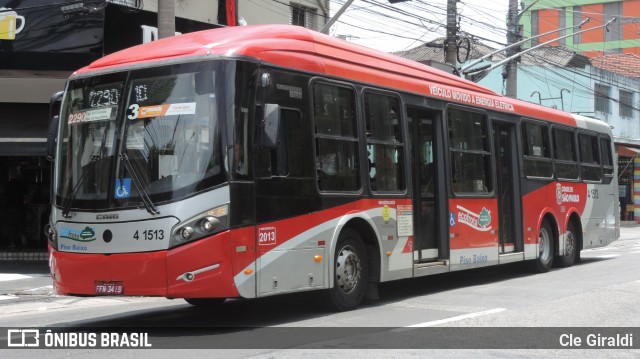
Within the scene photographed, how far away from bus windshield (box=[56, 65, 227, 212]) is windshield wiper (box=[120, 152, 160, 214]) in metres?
0.01

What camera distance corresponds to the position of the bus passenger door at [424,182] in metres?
11.4

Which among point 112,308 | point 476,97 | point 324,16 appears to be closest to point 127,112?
point 112,308

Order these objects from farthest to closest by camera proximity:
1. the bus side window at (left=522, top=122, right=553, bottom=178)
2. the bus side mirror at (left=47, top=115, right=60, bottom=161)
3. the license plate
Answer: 1. the bus side window at (left=522, top=122, right=553, bottom=178)
2. the bus side mirror at (left=47, top=115, right=60, bottom=161)
3. the license plate

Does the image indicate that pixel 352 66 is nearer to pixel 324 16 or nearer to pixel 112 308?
pixel 112 308

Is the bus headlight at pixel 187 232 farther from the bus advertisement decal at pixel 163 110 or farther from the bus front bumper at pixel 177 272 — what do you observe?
the bus advertisement decal at pixel 163 110

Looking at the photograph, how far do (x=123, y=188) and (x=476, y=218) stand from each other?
643 centimetres

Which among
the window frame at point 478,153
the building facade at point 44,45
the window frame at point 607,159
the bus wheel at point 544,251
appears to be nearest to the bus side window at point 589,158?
the window frame at point 607,159

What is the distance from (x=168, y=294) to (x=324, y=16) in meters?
18.4

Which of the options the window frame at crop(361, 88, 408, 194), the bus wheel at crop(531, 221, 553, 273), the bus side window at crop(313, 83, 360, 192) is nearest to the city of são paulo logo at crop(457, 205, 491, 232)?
the window frame at crop(361, 88, 408, 194)

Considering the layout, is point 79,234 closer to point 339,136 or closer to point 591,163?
point 339,136

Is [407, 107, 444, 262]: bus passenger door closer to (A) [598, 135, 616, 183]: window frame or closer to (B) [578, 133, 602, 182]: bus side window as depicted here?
(B) [578, 133, 602, 182]: bus side window

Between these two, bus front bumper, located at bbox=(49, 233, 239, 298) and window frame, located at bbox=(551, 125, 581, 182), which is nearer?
bus front bumper, located at bbox=(49, 233, 239, 298)

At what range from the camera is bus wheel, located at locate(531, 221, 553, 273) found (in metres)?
15.0
